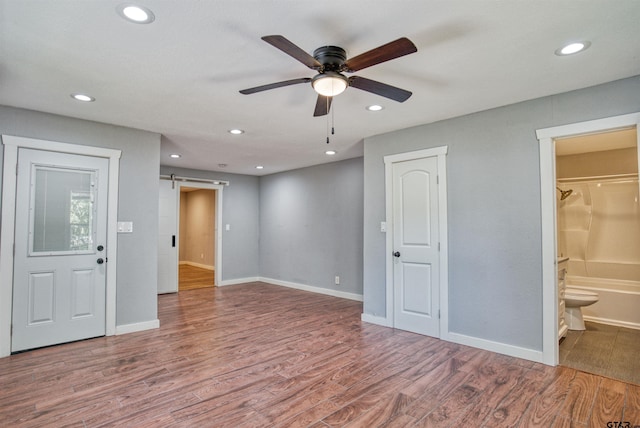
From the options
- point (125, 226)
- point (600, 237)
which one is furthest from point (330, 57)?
point (600, 237)

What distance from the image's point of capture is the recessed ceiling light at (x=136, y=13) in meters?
1.88

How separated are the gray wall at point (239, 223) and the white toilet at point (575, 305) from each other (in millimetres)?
5928

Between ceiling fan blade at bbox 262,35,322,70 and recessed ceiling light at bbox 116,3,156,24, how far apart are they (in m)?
0.79

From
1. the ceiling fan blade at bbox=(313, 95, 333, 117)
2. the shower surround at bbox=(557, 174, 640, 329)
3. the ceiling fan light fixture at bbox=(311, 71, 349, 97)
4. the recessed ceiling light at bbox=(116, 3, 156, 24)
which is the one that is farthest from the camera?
the shower surround at bbox=(557, 174, 640, 329)

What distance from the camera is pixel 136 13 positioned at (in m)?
1.94

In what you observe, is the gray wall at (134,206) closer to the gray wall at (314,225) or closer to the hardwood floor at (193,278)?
the hardwood floor at (193,278)

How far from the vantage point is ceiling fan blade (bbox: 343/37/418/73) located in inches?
70.2

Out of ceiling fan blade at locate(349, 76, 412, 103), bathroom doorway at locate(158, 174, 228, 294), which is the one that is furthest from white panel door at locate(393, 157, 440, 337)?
bathroom doorway at locate(158, 174, 228, 294)

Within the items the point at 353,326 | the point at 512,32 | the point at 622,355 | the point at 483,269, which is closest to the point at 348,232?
the point at 353,326

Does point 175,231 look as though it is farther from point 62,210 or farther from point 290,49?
point 290,49

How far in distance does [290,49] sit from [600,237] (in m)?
5.75

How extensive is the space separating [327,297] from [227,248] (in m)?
2.67

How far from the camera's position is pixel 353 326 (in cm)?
436

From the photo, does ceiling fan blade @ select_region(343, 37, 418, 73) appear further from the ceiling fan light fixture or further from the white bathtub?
the white bathtub
